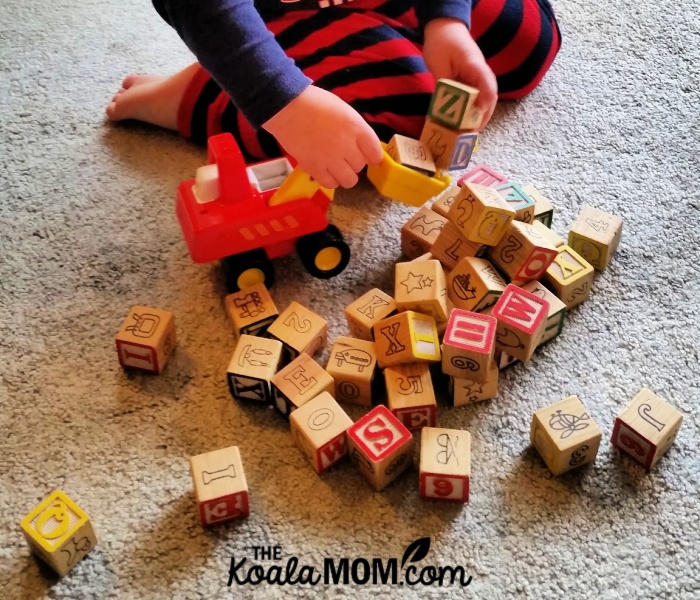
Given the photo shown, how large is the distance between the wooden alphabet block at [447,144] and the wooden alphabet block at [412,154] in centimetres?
1

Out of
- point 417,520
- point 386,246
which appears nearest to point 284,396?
point 417,520

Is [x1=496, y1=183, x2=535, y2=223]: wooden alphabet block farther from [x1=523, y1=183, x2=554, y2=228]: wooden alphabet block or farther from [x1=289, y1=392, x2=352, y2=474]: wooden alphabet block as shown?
[x1=289, y1=392, x2=352, y2=474]: wooden alphabet block

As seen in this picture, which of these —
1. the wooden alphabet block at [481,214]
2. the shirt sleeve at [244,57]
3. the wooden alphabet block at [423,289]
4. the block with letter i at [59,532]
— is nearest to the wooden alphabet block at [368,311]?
the wooden alphabet block at [423,289]

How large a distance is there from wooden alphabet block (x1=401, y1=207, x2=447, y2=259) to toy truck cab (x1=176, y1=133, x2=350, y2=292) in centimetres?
8

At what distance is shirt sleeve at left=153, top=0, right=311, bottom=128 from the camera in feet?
2.72

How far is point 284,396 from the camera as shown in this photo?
2.56 ft

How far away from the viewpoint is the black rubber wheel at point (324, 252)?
91cm

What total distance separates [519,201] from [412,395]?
27cm

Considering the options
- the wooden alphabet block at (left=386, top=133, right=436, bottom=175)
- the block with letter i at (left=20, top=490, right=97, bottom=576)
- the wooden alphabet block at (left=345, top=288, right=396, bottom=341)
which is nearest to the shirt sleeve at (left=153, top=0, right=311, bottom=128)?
the wooden alphabet block at (left=386, top=133, right=436, bottom=175)

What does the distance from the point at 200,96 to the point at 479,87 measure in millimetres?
382

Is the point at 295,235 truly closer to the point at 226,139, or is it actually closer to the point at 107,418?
the point at 226,139

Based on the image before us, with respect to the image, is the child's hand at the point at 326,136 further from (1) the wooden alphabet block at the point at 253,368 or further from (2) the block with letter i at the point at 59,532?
(2) the block with letter i at the point at 59,532

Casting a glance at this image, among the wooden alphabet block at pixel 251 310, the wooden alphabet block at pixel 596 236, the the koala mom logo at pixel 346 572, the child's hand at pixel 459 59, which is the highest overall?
the child's hand at pixel 459 59

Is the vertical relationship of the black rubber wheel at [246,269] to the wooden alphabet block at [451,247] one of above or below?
below
